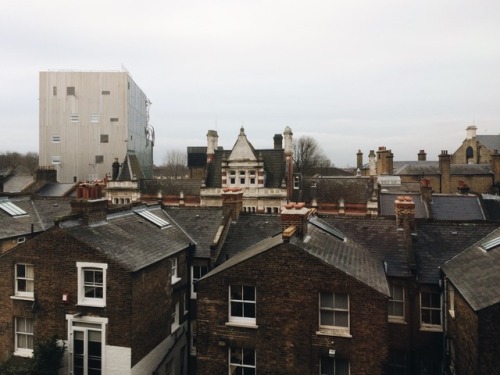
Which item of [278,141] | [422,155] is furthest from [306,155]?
[278,141]

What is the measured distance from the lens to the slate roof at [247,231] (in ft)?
63.7

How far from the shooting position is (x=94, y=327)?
1458 cm

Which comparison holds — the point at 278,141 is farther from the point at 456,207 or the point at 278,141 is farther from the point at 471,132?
the point at 471,132

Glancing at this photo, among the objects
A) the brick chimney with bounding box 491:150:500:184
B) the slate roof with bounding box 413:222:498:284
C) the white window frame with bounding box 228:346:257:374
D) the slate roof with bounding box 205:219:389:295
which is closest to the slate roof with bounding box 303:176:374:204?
the slate roof with bounding box 413:222:498:284

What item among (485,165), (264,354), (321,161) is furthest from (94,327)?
(321,161)

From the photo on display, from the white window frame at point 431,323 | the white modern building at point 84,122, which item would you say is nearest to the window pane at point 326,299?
the white window frame at point 431,323

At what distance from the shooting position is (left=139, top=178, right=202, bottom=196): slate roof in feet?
144

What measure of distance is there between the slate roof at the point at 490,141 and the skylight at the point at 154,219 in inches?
2948

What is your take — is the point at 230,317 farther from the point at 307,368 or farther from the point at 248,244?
the point at 248,244

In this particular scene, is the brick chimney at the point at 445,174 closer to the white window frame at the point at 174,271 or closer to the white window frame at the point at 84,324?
the white window frame at the point at 174,271

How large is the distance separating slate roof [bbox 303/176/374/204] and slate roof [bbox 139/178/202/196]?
41.7 feet

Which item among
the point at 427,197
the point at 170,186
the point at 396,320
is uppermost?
the point at 170,186

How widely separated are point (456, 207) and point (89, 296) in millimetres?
28179

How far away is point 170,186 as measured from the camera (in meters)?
44.2
